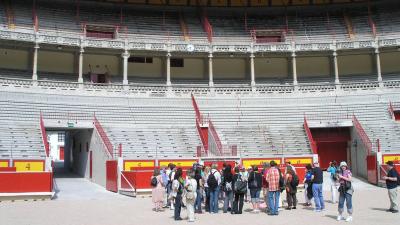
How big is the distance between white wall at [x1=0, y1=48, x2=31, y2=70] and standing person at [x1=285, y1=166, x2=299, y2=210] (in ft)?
95.9

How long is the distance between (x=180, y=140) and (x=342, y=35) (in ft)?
70.3

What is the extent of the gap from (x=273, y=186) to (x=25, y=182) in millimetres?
12745

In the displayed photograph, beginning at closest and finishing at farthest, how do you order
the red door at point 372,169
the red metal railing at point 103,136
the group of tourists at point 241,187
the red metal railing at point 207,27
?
1. the group of tourists at point 241,187
2. the red metal railing at point 103,136
3. the red door at point 372,169
4. the red metal railing at point 207,27

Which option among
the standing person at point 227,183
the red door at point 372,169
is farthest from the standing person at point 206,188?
the red door at point 372,169

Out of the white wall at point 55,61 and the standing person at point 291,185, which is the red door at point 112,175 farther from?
the white wall at point 55,61

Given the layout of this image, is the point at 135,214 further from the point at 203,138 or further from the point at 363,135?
the point at 363,135

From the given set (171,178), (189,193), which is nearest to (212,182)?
(189,193)

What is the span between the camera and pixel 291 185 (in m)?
17.9

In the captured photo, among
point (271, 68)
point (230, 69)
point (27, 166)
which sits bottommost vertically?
point (27, 166)

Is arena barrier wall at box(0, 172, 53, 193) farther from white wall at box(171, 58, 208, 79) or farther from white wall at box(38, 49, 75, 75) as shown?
white wall at box(171, 58, 208, 79)

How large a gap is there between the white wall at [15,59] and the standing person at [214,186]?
1108 inches

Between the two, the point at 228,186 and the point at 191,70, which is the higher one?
the point at 191,70

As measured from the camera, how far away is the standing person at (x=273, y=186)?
1639cm

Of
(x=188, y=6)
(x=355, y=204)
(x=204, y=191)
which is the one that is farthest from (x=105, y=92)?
(x=355, y=204)
